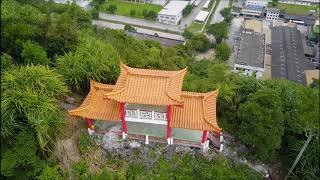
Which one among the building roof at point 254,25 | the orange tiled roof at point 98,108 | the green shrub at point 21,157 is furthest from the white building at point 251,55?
the green shrub at point 21,157

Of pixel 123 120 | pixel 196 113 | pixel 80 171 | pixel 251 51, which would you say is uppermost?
pixel 196 113

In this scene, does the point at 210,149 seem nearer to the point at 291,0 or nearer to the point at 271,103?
the point at 271,103

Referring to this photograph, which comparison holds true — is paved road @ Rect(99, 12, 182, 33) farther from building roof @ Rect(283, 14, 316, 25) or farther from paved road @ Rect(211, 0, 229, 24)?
building roof @ Rect(283, 14, 316, 25)

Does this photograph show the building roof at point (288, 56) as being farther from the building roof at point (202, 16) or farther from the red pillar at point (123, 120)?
the red pillar at point (123, 120)

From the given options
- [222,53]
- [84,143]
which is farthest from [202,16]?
[84,143]

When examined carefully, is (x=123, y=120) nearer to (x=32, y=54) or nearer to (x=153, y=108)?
(x=153, y=108)

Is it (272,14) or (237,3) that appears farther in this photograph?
(237,3)

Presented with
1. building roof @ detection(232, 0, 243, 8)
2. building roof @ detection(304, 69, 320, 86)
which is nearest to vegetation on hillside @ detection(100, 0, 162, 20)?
building roof @ detection(232, 0, 243, 8)
